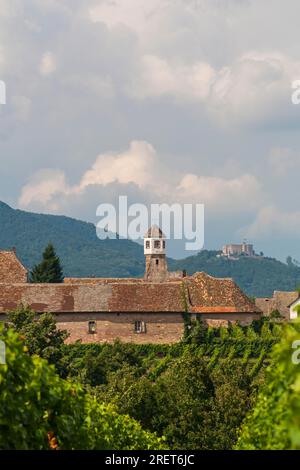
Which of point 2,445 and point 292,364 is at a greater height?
point 292,364

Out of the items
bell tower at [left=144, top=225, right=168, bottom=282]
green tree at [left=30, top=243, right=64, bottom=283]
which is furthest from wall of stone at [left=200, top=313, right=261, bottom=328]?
bell tower at [left=144, top=225, right=168, bottom=282]

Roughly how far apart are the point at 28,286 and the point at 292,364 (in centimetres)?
7158

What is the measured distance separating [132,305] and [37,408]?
65523mm

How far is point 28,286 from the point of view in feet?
289

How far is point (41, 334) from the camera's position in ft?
224

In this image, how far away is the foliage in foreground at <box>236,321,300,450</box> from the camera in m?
15.5

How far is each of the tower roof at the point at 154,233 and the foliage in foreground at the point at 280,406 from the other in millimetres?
112857

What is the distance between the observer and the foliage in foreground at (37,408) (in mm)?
18062

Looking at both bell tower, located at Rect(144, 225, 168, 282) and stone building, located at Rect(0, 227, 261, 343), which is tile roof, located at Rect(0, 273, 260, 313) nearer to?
stone building, located at Rect(0, 227, 261, 343)

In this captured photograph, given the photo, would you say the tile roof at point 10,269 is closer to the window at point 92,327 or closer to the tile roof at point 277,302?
the window at point 92,327

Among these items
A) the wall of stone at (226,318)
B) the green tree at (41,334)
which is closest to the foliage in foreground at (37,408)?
the green tree at (41,334)

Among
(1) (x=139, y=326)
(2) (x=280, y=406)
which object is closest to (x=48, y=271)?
(1) (x=139, y=326)
